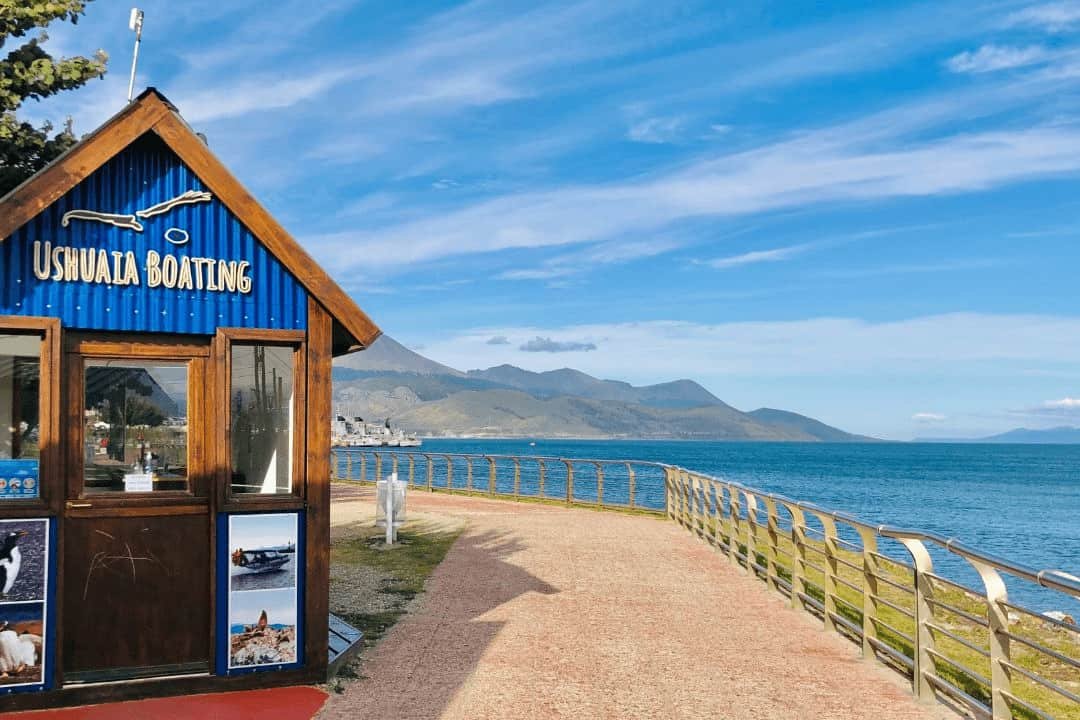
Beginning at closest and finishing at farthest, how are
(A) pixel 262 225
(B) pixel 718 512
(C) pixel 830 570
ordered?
(A) pixel 262 225 → (C) pixel 830 570 → (B) pixel 718 512

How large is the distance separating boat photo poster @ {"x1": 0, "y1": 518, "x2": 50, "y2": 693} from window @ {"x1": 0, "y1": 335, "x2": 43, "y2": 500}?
0.99 ft

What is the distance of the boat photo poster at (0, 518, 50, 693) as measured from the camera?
22.1 feet

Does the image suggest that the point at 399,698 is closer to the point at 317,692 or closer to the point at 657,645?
the point at 317,692

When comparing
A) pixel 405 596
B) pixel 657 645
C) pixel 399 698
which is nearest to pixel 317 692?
pixel 399 698

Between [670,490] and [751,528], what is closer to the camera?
[751,528]

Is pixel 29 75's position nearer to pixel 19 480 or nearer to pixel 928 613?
pixel 19 480

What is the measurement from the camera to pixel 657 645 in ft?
29.7

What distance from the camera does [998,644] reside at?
612 centimetres

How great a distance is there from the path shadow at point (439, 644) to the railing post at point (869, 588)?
3368mm

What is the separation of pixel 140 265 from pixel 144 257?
7cm

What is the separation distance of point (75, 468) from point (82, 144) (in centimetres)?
232

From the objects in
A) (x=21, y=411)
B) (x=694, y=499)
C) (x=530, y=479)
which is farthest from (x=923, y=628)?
(x=530, y=479)

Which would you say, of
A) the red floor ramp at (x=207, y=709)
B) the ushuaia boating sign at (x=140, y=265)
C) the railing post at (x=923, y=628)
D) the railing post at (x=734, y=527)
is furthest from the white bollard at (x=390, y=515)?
the railing post at (x=923, y=628)

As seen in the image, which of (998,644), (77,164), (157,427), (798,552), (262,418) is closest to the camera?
(998,644)
